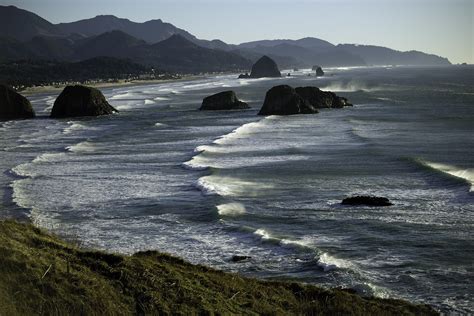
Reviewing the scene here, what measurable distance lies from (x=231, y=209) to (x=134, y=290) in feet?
42.3

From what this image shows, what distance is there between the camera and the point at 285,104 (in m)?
74.5

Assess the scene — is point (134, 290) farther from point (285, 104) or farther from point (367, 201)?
point (285, 104)

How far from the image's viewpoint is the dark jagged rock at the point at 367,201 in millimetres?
25109

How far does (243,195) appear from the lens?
27938 millimetres

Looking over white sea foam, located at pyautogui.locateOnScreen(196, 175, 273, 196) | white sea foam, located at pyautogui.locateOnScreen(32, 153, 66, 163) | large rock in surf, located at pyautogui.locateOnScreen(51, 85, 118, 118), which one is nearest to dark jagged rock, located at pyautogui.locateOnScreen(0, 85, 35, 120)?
large rock in surf, located at pyautogui.locateOnScreen(51, 85, 118, 118)

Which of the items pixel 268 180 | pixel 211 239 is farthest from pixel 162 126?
pixel 211 239

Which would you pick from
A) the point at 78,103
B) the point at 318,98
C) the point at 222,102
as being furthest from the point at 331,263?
the point at 222,102

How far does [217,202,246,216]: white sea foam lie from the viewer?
24.5m

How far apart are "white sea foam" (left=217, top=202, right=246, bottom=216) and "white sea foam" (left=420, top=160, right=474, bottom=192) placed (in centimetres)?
1054

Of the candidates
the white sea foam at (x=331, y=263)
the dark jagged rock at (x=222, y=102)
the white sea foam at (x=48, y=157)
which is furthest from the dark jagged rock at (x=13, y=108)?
the white sea foam at (x=331, y=263)

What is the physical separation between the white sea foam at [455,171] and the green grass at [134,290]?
17027mm

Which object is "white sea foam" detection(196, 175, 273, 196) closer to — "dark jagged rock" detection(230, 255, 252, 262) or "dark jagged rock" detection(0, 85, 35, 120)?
"dark jagged rock" detection(230, 255, 252, 262)

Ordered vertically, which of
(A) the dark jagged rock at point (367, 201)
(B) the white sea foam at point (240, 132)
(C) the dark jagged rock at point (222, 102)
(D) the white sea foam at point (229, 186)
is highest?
(C) the dark jagged rock at point (222, 102)

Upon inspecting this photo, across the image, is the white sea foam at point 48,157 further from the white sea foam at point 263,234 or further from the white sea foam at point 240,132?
the white sea foam at point 263,234
